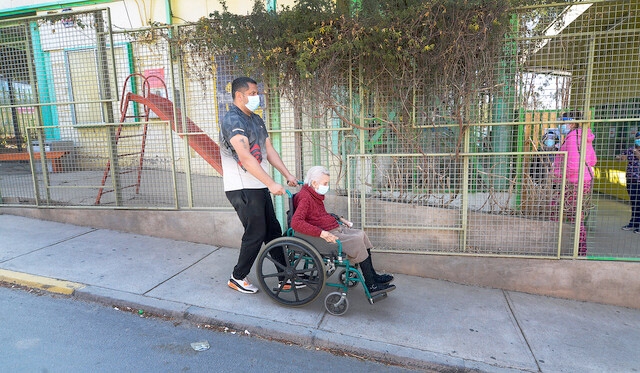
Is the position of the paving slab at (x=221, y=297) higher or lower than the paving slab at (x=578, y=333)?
higher

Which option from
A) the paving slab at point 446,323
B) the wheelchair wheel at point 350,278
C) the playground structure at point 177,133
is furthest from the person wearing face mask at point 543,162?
the playground structure at point 177,133

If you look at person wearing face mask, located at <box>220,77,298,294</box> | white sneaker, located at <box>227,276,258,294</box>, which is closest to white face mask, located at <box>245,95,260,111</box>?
person wearing face mask, located at <box>220,77,298,294</box>

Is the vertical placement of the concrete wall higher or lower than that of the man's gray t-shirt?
lower

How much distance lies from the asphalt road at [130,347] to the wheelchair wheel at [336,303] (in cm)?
44

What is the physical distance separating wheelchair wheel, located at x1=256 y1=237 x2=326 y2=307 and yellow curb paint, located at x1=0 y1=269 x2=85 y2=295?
6.38 feet

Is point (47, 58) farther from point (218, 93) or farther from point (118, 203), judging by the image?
point (218, 93)

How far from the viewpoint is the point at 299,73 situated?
448 cm

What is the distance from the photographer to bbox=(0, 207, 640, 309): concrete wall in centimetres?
407

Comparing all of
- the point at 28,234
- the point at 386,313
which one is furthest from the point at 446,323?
the point at 28,234

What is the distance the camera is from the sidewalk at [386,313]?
3.12m

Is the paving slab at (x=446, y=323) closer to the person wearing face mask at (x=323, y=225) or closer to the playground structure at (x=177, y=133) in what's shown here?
the person wearing face mask at (x=323, y=225)

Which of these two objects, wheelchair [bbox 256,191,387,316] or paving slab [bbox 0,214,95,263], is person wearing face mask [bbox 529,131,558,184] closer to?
wheelchair [bbox 256,191,387,316]

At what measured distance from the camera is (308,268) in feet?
11.7

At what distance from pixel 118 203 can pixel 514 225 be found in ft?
16.6
